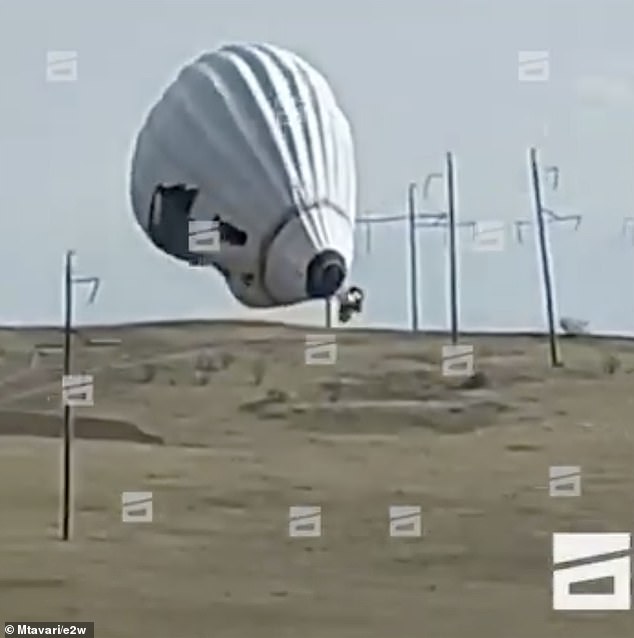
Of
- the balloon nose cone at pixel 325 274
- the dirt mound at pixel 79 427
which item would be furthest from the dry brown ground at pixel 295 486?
the balloon nose cone at pixel 325 274

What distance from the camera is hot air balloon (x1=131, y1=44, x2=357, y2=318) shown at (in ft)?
9.83

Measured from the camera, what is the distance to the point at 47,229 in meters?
3.06

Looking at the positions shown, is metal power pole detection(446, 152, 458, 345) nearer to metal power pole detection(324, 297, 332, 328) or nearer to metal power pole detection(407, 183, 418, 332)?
metal power pole detection(407, 183, 418, 332)

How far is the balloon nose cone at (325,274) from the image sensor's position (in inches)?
119

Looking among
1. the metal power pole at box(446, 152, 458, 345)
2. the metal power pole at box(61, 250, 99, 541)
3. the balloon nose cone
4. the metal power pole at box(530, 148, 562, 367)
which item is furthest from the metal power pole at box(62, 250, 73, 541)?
the metal power pole at box(530, 148, 562, 367)

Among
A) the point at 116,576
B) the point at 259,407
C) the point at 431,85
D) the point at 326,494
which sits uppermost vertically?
the point at 431,85

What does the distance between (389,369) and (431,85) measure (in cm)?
76

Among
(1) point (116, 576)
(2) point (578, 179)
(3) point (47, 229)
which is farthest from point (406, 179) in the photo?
(1) point (116, 576)

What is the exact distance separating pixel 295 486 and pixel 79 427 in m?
0.59

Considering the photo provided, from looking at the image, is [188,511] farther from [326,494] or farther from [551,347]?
[551,347]

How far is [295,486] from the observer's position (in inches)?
123

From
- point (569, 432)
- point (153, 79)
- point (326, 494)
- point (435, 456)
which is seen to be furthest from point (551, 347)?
point (153, 79)

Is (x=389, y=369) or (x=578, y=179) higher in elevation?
(x=578, y=179)

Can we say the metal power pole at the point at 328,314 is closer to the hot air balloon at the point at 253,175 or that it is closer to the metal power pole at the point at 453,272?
the hot air balloon at the point at 253,175
